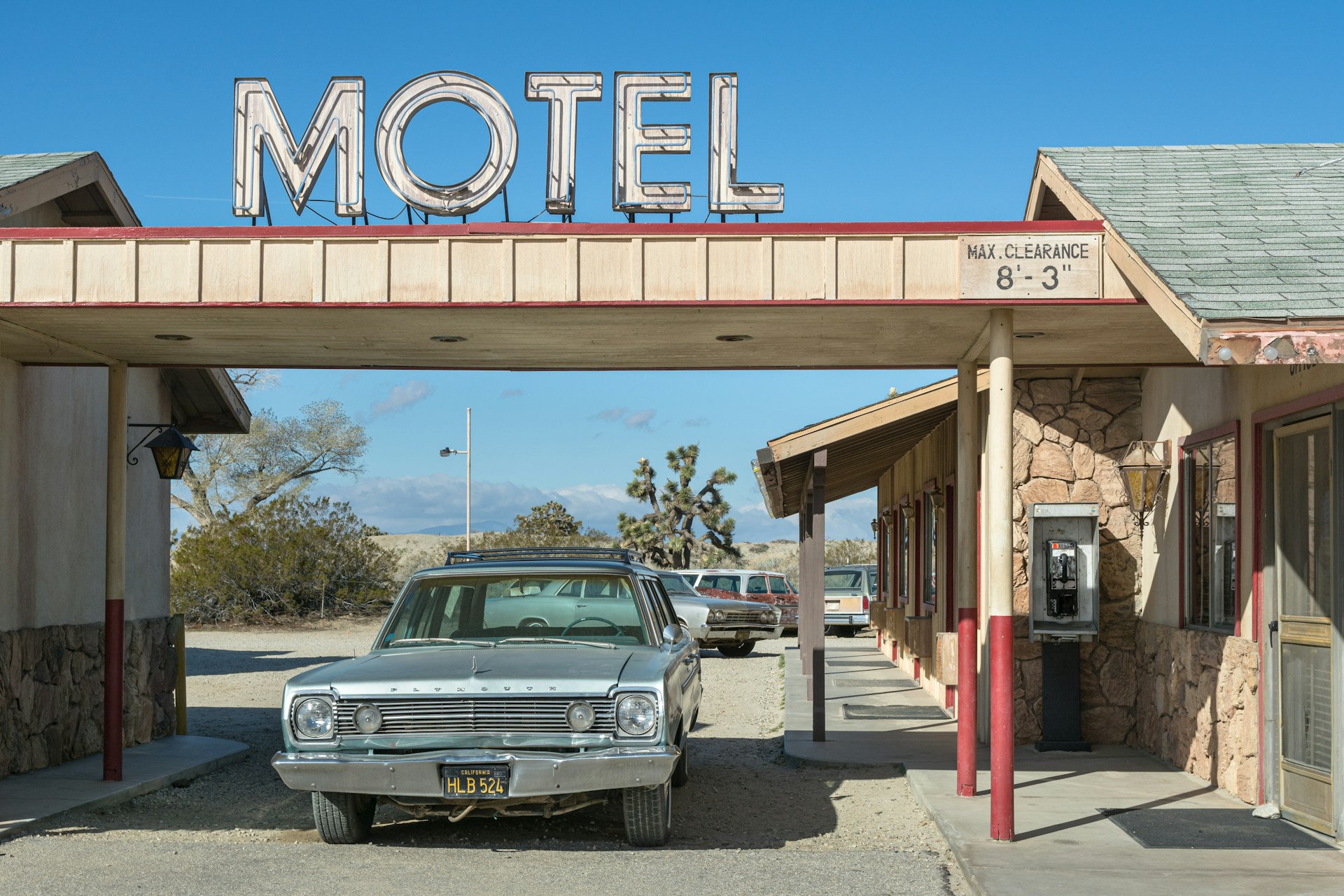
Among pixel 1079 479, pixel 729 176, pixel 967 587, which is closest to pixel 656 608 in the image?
pixel 967 587

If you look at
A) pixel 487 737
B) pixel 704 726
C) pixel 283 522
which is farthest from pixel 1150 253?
pixel 283 522

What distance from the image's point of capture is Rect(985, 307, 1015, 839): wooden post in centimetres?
801

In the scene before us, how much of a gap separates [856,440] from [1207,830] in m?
7.36

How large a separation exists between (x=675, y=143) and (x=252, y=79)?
310cm

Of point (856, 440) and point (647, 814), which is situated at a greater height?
point (856, 440)

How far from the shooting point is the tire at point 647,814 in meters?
7.72

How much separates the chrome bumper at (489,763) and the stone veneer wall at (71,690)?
4348mm

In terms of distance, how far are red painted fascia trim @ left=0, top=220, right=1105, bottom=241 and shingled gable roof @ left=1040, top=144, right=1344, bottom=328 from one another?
2.05ft

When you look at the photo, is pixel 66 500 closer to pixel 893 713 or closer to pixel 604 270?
pixel 604 270

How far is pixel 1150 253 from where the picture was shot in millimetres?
7660

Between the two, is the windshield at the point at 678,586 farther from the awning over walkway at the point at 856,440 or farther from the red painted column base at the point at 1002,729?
the red painted column base at the point at 1002,729

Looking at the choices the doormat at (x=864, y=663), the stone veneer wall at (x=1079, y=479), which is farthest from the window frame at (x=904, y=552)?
the stone veneer wall at (x=1079, y=479)

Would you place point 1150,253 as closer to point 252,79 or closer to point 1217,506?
point 1217,506

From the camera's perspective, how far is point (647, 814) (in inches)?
305
